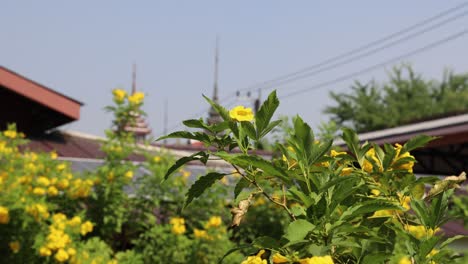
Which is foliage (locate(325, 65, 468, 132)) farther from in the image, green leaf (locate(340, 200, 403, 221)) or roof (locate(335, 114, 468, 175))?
green leaf (locate(340, 200, 403, 221))

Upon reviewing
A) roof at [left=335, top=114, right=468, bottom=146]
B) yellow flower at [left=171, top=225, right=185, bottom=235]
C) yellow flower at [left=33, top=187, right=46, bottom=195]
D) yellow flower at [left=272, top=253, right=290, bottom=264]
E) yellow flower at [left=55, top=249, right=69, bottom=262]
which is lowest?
yellow flower at [left=55, top=249, right=69, bottom=262]

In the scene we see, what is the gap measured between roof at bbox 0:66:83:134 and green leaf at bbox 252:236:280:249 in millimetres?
7624

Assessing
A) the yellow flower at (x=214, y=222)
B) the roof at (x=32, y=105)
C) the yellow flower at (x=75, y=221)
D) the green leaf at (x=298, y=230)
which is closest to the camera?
the green leaf at (x=298, y=230)

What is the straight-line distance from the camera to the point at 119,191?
259 inches

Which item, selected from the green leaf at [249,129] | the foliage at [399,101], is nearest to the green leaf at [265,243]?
the green leaf at [249,129]

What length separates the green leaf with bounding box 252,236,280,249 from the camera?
1.52 metres

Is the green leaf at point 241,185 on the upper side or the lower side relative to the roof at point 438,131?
lower

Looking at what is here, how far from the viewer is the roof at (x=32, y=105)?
8750 millimetres

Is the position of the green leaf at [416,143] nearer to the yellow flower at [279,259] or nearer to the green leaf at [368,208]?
the green leaf at [368,208]

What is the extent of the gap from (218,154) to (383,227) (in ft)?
1.80

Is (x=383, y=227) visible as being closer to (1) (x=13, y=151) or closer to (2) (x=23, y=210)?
(2) (x=23, y=210)

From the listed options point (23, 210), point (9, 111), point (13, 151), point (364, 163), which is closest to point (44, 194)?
point (23, 210)

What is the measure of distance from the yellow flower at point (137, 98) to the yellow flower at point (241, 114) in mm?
5448

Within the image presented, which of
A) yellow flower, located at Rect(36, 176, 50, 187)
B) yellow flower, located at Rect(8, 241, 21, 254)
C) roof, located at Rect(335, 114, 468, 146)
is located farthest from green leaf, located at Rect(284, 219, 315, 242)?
roof, located at Rect(335, 114, 468, 146)
